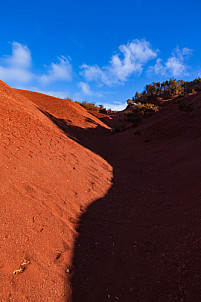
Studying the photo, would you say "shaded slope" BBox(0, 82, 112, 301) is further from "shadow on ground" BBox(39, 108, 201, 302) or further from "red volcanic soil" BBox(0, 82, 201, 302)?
"shadow on ground" BBox(39, 108, 201, 302)

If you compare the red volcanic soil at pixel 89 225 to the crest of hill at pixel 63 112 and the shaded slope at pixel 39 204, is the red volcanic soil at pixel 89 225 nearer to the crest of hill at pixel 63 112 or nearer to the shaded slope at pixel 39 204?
the shaded slope at pixel 39 204

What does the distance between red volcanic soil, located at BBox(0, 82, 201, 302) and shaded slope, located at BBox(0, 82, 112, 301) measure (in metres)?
0.01

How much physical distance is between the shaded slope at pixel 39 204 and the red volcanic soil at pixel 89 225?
1 centimetres

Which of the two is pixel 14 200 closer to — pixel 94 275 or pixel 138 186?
pixel 94 275

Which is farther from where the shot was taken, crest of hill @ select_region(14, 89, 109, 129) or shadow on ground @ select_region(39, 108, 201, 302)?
crest of hill @ select_region(14, 89, 109, 129)

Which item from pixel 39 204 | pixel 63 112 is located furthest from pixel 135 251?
pixel 63 112

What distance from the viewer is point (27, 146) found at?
614 centimetres

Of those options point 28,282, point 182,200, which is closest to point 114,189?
point 182,200

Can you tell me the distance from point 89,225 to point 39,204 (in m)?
1.20

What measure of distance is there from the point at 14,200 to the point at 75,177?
94.7 inches

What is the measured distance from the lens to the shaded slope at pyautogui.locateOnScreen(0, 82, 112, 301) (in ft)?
7.61

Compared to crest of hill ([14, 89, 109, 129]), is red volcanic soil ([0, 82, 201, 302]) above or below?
below

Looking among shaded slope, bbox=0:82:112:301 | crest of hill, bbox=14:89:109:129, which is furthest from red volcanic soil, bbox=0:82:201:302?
crest of hill, bbox=14:89:109:129

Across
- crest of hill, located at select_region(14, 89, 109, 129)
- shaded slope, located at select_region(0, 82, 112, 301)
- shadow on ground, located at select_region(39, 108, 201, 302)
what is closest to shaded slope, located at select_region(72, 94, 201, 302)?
shadow on ground, located at select_region(39, 108, 201, 302)
